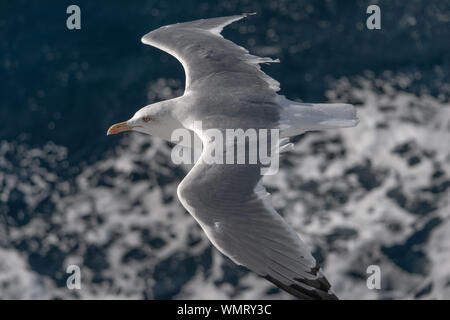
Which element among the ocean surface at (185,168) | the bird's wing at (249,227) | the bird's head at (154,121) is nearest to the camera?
the bird's wing at (249,227)

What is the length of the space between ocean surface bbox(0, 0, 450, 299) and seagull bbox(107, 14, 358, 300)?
3.55 m

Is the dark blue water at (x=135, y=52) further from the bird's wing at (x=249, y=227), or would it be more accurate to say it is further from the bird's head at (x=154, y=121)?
the bird's wing at (x=249, y=227)

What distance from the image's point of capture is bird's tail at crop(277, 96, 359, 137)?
8.47 meters

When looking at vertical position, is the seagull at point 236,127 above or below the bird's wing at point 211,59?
below

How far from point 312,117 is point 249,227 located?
1.98 metres

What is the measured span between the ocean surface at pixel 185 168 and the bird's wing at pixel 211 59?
3606mm

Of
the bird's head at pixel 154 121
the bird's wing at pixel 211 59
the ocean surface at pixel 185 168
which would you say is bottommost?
the ocean surface at pixel 185 168

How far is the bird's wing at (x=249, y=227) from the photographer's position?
22.2ft

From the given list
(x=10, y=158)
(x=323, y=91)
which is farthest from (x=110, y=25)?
(x=323, y=91)

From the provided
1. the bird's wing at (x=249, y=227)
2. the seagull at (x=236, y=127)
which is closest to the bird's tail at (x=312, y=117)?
the seagull at (x=236, y=127)

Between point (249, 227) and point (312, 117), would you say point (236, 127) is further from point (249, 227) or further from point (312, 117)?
point (249, 227)

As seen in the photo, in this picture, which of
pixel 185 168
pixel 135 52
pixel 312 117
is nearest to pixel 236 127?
pixel 312 117

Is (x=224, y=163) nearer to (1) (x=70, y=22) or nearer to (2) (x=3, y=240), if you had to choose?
(2) (x=3, y=240)

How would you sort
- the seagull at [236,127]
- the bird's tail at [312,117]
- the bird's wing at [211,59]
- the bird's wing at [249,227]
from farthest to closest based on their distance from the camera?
the bird's wing at [211,59] → the bird's tail at [312,117] → the seagull at [236,127] → the bird's wing at [249,227]
